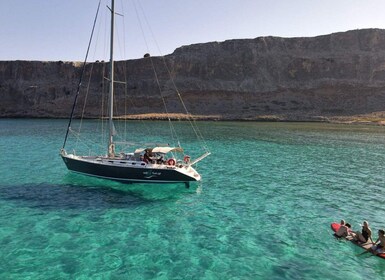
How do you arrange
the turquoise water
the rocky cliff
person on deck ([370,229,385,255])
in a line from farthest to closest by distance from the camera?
1. the rocky cliff
2. person on deck ([370,229,385,255])
3. the turquoise water

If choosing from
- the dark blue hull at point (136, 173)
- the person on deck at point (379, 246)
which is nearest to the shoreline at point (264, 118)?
the dark blue hull at point (136, 173)

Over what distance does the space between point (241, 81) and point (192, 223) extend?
99.5 metres

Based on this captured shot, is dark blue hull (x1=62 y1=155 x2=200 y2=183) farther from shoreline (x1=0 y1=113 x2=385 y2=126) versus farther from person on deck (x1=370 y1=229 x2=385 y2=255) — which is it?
shoreline (x1=0 y1=113 x2=385 y2=126)

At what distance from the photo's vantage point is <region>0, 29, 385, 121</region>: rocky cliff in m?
101

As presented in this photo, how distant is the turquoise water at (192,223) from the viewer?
12.4 metres

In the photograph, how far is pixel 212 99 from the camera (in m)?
107

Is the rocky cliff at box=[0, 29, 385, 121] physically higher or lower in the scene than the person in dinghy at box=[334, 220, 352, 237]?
higher

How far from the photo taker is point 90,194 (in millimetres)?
21375

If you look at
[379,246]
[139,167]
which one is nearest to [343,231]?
[379,246]

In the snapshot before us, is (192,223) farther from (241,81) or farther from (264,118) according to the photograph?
(241,81)

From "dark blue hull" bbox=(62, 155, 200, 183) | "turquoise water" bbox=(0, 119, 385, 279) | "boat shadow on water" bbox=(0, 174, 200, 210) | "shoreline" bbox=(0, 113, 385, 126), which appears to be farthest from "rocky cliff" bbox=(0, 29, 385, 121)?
"boat shadow on water" bbox=(0, 174, 200, 210)

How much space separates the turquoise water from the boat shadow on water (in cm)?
6

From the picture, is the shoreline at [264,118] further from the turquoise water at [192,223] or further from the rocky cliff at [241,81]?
the turquoise water at [192,223]

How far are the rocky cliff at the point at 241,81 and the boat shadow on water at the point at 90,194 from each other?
74.4 metres
